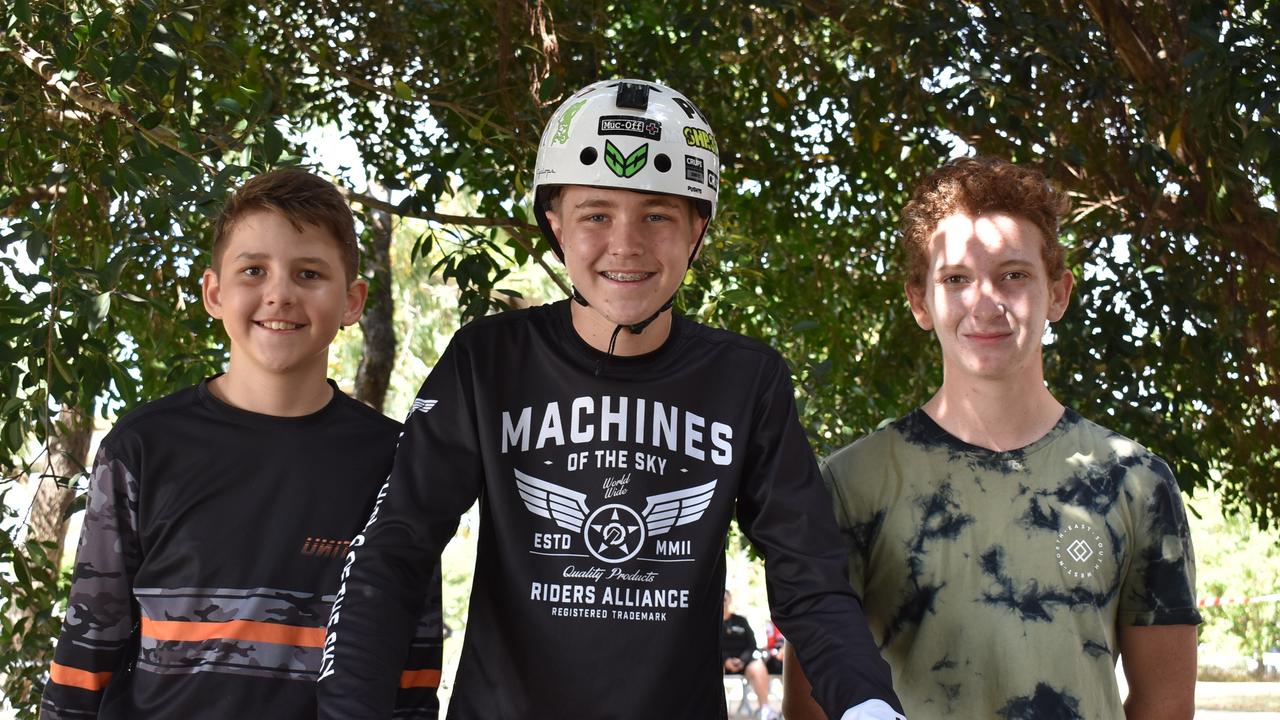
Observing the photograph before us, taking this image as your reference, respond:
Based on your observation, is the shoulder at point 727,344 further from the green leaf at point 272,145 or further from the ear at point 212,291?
the green leaf at point 272,145

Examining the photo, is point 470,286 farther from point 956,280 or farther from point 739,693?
point 739,693

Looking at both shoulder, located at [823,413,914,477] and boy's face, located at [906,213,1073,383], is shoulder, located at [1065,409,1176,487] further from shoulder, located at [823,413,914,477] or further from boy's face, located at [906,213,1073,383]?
shoulder, located at [823,413,914,477]

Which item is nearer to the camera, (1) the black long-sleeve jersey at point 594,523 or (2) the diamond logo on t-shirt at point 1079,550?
(1) the black long-sleeve jersey at point 594,523

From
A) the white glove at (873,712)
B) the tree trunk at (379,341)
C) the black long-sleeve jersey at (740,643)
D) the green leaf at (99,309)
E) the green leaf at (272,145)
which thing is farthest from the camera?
the black long-sleeve jersey at (740,643)

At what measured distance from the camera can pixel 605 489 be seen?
254 cm

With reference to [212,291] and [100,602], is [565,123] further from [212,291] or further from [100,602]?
[100,602]

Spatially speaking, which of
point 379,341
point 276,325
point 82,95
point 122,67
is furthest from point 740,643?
point 276,325

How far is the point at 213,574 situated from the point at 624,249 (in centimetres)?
108

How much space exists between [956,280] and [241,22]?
12.7ft

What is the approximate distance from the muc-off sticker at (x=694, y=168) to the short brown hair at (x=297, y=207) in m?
0.81

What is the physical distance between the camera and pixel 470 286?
4.53m

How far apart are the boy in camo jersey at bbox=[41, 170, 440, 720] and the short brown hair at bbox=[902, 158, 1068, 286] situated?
124 centimetres

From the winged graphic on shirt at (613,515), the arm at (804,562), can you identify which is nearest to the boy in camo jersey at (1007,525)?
the arm at (804,562)

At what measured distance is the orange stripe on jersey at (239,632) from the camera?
2668mm
